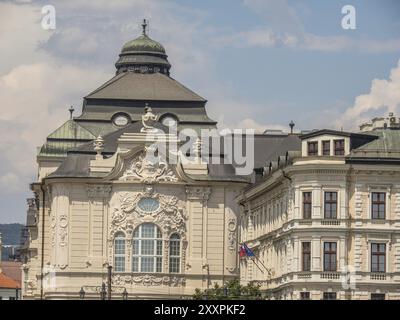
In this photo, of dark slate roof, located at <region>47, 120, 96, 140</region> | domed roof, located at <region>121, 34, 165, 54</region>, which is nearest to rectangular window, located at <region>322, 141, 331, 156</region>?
dark slate roof, located at <region>47, 120, 96, 140</region>

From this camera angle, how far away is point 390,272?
100312 millimetres

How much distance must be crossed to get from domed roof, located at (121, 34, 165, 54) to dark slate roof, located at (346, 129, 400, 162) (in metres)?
84.6

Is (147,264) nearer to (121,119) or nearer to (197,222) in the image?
(197,222)

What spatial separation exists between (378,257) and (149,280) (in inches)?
2470

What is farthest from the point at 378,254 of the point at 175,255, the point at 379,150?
the point at 175,255

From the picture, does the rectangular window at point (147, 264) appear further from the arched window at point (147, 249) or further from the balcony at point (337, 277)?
the balcony at point (337, 277)

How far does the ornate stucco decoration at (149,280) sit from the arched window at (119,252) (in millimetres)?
1239

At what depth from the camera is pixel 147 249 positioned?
16538 centimetres

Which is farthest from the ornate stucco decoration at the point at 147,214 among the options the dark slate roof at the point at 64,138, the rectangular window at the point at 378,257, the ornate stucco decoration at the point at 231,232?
the rectangular window at the point at 378,257

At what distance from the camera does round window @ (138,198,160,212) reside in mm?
165875

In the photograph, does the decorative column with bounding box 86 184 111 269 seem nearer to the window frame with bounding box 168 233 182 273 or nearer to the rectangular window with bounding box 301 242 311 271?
the window frame with bounding box 168 233 182 273

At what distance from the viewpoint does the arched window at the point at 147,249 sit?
164 m
